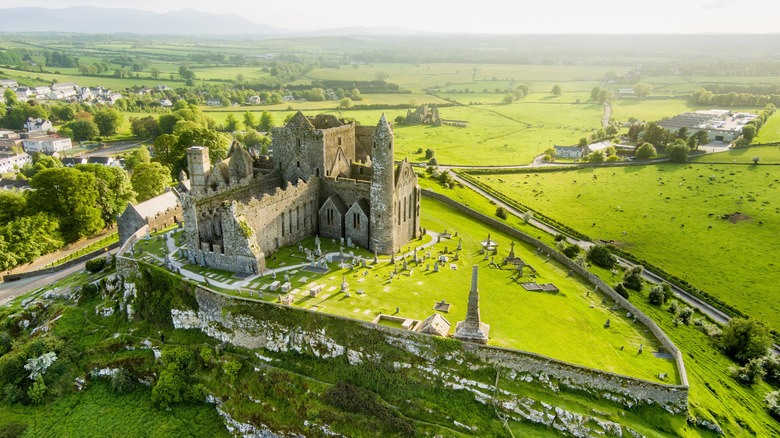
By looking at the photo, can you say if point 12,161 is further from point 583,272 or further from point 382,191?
point 583,272

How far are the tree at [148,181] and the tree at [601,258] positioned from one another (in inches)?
2763

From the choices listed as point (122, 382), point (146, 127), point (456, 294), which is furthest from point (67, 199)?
point (146, 127)

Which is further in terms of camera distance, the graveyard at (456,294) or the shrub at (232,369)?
the shrub at (232,369)

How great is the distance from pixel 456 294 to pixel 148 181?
5920 cm

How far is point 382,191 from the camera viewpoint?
5334 centimetres

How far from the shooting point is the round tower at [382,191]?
51625 millimetres

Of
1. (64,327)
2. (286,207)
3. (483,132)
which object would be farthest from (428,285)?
(483,132)

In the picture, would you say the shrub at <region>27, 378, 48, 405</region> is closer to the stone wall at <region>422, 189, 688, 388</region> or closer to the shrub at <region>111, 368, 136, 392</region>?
the shrub at <region>111, 368, 136, 392</region>

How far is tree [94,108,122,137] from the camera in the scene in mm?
141000

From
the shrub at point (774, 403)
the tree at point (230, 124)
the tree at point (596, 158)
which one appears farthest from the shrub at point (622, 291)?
the tree at point (230, 124)

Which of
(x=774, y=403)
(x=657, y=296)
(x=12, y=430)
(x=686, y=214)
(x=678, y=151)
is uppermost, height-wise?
(x=678, y=151)

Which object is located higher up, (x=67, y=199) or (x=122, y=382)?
(x=67, y=199)

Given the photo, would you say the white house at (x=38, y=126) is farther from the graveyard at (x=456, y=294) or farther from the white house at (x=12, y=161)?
the graveyard at (x=456, y=294)

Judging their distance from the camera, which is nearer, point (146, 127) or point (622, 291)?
point (622, 291)
